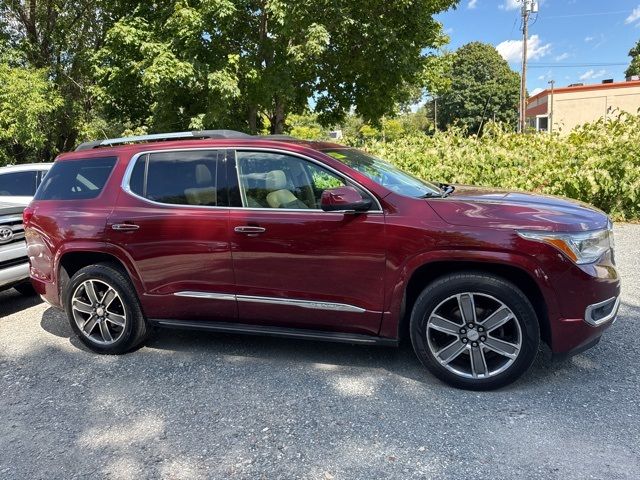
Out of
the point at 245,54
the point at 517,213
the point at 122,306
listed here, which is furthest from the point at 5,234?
the point at 245,54

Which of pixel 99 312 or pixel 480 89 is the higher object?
pixel 480 89

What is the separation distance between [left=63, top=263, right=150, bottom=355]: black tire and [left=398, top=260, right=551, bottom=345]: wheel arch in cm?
225

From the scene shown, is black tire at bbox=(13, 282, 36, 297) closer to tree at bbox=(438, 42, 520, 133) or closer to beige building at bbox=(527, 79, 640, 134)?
beige building at bbox=(527, 79, 640, 134)

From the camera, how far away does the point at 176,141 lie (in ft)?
13.8

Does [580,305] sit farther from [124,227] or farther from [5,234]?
[5,234]

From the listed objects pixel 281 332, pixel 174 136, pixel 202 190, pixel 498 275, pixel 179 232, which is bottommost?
pixel 281 332

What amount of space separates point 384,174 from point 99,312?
2.71 m

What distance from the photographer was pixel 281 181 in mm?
3816

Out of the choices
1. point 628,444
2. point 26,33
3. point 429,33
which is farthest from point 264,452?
point 26,33

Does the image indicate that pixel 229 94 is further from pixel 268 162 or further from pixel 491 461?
pixel 491 461

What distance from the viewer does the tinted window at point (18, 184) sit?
22.9ft

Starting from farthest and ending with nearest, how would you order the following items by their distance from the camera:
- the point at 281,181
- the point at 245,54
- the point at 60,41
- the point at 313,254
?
the point at 60,41 < the point at 245,54 < the point at 281,181 < the point at 313,254

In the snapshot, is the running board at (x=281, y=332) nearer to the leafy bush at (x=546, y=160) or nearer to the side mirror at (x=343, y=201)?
the side mirror at (x=343, y=201)

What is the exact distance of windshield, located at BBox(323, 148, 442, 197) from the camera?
378cm
